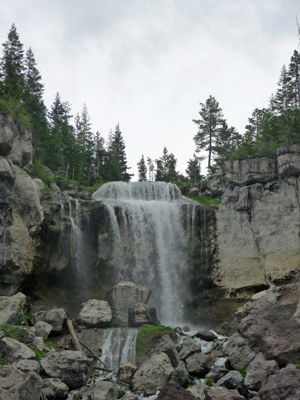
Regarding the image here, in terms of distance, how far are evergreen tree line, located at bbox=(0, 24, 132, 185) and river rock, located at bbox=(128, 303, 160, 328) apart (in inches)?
598

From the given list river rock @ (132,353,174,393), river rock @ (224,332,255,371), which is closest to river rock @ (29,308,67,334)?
river rock @ (132,353,174,393)

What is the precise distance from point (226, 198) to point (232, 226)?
259cm

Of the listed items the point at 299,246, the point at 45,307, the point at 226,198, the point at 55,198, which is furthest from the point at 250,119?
the point at 45,307

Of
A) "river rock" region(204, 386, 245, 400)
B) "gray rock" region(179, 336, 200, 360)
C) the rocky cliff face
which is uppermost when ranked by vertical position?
the rocky cliff face

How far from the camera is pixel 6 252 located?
23375mm

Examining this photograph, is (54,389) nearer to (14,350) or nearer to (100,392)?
(100,392)

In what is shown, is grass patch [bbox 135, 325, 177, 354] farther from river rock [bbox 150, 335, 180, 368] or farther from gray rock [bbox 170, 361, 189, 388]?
gray rock [bbox 170, 361, 189, 388]

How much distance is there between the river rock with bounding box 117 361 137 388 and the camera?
16.1 m

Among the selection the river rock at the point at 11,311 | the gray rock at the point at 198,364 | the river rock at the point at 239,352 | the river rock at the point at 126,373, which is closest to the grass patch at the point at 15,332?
the river rock at the point at 11,311

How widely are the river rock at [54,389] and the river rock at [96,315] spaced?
270 inches

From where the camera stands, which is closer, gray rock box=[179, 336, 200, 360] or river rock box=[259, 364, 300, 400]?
river rock box=[259, 364, 300, 400]

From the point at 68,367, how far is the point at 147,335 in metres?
5.19

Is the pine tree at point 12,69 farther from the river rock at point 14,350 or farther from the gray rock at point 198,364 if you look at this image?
the gray rock at point 198,364

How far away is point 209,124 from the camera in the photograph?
54.9 metres
